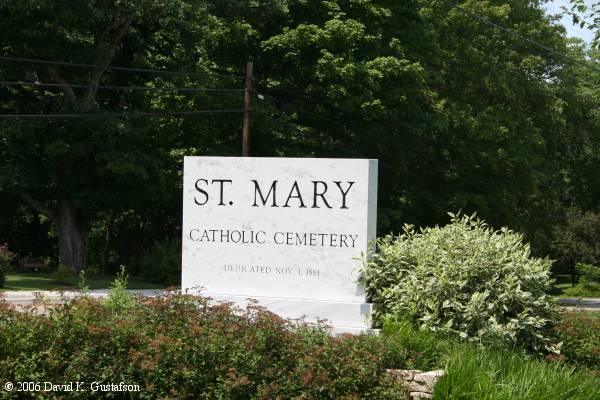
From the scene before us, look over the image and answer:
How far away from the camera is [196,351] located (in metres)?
8.23

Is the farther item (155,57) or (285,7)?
(155,57)

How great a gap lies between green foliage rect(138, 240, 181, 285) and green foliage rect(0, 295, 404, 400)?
19240 mm

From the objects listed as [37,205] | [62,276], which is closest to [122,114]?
[37,205]

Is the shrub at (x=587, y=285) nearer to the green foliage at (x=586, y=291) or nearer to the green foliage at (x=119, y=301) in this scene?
the green foliage at (x=586, y=291)

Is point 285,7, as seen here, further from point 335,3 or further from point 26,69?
point 26,69

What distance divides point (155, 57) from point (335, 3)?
6755 millimetres

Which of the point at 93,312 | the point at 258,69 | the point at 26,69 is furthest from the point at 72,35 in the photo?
the point at 93,312

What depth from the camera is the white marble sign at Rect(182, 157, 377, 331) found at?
11992 millimetres

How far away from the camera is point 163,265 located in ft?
93.0

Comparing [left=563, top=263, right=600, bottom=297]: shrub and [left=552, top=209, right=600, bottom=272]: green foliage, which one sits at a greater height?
[left=552, top=209, right=600, bottom=272]: green foliage

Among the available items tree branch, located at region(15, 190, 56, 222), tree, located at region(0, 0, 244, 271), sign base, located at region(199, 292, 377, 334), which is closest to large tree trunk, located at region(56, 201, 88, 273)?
tree, located at region(0, 0, 244, 271)

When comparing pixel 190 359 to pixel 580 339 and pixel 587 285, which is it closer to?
pixel 580 339

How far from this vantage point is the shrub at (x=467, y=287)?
34.3 feet

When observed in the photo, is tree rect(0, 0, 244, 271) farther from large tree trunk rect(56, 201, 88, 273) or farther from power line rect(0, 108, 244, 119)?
power line rect(0, 108, 244, 119)
